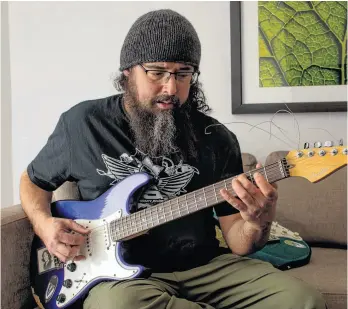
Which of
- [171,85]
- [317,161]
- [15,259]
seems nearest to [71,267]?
[15,259]

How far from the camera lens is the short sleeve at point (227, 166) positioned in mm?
1237

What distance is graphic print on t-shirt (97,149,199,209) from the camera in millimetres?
1188

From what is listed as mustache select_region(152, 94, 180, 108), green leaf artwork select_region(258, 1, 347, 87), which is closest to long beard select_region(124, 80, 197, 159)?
mustache select_region(152, 94, 180, 108)

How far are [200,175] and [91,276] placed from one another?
379 millimetres

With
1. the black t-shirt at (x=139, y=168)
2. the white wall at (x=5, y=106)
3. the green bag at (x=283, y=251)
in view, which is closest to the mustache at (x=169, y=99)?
the black t-shirt at (x=139, y=168)

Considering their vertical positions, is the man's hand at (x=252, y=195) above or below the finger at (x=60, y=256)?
above

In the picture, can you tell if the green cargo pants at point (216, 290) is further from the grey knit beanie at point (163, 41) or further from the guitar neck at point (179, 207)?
the grey knit beanie at point (163, 41)

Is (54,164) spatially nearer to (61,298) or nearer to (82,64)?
(61,298)

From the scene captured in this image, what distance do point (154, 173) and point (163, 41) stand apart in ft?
1.11

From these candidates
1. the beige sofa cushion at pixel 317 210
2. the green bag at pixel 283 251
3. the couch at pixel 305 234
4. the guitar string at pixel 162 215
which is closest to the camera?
the guitar string at pixel 162 215

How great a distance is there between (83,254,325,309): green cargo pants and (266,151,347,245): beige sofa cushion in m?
0.35

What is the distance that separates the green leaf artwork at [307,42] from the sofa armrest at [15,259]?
38.4 inches

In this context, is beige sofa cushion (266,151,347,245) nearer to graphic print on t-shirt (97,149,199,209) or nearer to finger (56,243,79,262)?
graphic print on t-shirt (97,149,199,209)

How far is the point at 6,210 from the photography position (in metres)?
Result: 1.24
